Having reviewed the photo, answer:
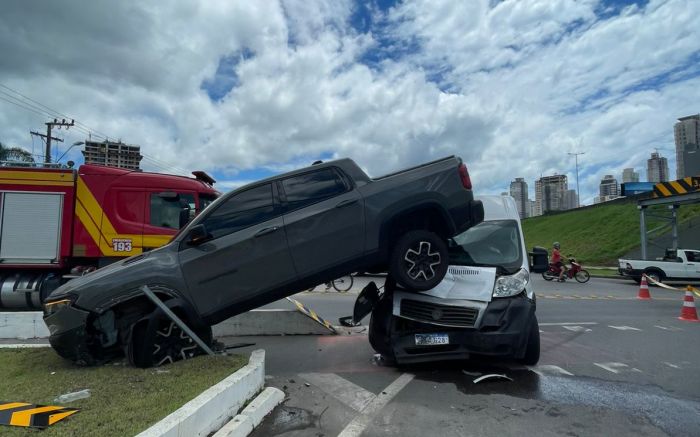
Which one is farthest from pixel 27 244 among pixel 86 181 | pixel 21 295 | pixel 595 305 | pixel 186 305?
pixel 595 305

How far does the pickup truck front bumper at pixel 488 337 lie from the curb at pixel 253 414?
1641 mm

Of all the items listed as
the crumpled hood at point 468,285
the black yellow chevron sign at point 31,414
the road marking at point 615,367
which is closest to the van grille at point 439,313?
the crumpled hood at point 468,285

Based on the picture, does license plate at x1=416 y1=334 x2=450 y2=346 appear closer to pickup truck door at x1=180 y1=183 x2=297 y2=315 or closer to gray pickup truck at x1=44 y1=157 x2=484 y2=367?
gray pickup truck at x1=44 y1=157 x2=484 y2=367

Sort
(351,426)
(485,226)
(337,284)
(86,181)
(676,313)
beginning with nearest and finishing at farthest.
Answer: (351,426), (485,226), (86,181), (676,313), (337,284)

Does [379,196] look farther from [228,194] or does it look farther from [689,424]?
[689,424]

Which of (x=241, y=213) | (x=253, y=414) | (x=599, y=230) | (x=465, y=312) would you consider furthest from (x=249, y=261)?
(x=599, y=230)

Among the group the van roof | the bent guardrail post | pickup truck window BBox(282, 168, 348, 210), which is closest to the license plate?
pickup truck window BBox(282, 168, 348, 210)

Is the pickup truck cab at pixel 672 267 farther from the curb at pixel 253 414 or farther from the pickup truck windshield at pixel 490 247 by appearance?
the curb at pixel 253 414

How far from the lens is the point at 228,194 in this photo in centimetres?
522

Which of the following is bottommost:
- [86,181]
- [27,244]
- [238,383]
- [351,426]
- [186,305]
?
[351,426]

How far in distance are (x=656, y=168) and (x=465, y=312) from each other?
7175 cm

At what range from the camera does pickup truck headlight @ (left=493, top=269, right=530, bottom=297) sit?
5414mm

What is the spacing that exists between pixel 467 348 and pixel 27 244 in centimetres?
921

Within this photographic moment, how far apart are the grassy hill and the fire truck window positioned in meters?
25.3
